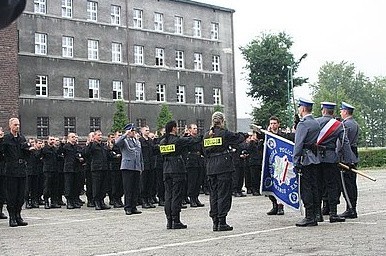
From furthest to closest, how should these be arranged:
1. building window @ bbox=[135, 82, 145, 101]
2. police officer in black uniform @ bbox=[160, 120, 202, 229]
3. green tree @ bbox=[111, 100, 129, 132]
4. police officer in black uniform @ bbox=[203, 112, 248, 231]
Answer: building window @ bbox=[135, 82, 145, 101] → green tree @ bbox=[111, 100, 129, 132] → police officer in black uniform @ bbox=[160, 120, 202, 229] → police officer in black uniform @ bbox=[203, 112, 248, 231]

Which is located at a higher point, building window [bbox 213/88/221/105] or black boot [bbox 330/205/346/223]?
building window [bbox 213/88/221/105]

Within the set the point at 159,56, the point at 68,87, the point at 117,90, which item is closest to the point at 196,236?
the point at 68,87

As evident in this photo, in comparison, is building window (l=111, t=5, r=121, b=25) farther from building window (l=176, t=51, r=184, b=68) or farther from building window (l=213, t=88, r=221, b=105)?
building window (l=213, t=88, r=221, b=105)

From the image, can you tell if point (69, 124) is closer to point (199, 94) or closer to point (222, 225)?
point (199, 94)

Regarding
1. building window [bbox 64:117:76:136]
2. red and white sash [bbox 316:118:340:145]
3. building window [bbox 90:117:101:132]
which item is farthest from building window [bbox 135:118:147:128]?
red and white sash [bbox 316:118:340:145]

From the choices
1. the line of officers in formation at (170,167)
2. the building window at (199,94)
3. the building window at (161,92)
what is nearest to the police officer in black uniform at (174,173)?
the line of officers in formation at (170,167)

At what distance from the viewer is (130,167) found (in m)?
16.0

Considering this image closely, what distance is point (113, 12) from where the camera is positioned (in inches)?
2098

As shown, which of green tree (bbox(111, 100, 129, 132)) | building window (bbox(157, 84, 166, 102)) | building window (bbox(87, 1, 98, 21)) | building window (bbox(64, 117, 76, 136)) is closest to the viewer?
green tree (bbox(111, 100, 129, 132))

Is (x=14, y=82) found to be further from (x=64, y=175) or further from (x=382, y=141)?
(x=382, y=141)

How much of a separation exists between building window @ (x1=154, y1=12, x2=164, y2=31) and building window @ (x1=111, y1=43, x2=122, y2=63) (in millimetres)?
4237

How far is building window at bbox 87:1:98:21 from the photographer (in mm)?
51625

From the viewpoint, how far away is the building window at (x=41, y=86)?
158 feet

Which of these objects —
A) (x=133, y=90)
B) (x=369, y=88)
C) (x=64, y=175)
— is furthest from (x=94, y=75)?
(x=369, y=88)
